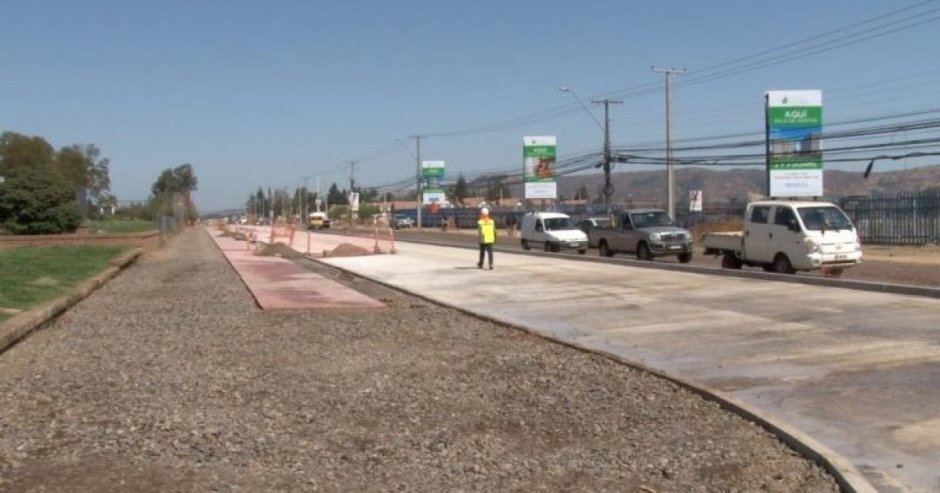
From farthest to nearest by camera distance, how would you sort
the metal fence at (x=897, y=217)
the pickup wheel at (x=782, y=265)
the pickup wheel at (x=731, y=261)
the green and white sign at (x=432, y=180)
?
the green and white sign at (x=432, y=180)
the metal fence at (x=897, y=217)
the pickup wheel at (x=731, y=261)
the pickup wheel at (x=782, y=265)

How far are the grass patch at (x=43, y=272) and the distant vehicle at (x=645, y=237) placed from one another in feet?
52.9

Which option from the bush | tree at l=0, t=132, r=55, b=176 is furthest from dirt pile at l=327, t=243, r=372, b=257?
tree at l=0, t=132, r=55, b=176

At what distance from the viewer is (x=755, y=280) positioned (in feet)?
63.2

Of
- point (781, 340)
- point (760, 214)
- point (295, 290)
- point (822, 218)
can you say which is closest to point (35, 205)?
point (295, 290)

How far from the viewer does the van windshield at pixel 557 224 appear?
3801 cm

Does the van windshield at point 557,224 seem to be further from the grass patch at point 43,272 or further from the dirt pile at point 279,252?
the grass patch at point 43,272

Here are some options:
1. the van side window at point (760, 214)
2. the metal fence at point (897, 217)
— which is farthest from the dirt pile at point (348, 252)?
the metal fence at point (897, 217)

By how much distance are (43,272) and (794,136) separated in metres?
35.2

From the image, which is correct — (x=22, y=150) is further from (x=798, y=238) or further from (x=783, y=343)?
(x=783, y=343)

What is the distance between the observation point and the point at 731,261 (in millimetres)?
22891

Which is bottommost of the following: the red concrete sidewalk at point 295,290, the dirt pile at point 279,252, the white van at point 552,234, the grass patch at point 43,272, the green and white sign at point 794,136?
the red concrete sidewalk at point 295,290

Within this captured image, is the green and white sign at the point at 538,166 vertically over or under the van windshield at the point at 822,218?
over

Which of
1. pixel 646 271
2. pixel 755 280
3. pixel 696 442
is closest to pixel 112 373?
pixel 696 442

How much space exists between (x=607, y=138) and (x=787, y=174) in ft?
44.6
